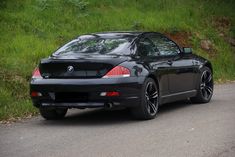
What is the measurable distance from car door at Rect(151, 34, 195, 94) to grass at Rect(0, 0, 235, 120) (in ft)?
8.64

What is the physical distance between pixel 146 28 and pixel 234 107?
9.20 meters

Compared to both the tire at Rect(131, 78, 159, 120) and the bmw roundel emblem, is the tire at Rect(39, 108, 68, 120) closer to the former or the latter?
the bmw roundel emblem

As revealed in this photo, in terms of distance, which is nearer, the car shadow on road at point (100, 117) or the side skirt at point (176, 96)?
the car shadow on road at point (100, 117)

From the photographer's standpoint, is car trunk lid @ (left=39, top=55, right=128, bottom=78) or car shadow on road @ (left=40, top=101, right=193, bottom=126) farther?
car shadow on road @ (left=40, top=101, right=193, bottom=126)

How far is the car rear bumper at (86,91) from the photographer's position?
959 centimetres

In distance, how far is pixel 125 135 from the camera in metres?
8.78

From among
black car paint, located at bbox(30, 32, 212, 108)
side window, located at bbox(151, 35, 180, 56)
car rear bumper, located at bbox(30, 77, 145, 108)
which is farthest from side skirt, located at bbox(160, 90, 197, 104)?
car rear bumper, located at bbox(30, 77, 145, 108)

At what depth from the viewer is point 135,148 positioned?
7.79 m

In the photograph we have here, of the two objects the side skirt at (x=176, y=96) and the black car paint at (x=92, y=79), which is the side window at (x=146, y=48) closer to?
the black car paint at (x=92, y=79)

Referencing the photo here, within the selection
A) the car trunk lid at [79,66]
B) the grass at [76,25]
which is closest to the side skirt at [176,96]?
the car trunk lid at [79,66]

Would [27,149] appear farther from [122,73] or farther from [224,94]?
[224,94]

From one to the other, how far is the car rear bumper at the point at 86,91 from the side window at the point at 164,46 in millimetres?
1484

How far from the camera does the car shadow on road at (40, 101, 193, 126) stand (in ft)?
33.7

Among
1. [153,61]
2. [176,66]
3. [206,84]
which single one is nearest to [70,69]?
[153,61]
